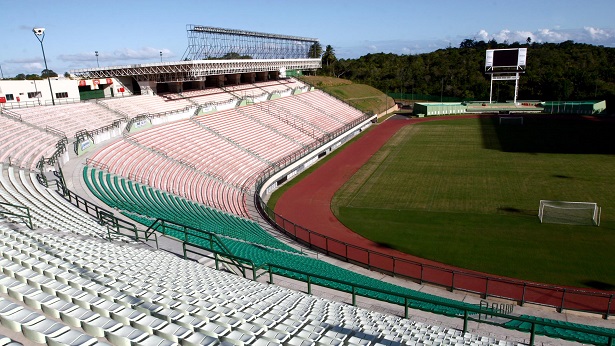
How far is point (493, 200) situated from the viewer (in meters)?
28.1

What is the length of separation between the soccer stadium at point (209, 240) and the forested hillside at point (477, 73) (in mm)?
46911

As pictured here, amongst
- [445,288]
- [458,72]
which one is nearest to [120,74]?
[445,288]

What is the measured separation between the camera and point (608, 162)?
3688cm

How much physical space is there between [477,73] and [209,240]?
96.6 m

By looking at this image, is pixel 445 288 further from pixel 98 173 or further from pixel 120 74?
pixel 120 74

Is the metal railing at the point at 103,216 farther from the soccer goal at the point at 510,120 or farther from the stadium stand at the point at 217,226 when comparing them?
the soccer goal at the point at 510,120

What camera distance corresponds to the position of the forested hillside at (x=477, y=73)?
276ft

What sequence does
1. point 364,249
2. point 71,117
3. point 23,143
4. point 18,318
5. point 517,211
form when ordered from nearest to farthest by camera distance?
point 18,318, point 364,249, point 23,143, point 517,211, point 71,117

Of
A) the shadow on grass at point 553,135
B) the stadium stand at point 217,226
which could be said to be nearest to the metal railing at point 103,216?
the stadium stand at point 217,226

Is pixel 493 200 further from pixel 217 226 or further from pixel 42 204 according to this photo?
pixel 42 204

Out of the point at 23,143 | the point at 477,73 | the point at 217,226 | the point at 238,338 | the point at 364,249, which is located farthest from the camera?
the point at 477,73

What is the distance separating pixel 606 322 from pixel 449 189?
17836 millimetres

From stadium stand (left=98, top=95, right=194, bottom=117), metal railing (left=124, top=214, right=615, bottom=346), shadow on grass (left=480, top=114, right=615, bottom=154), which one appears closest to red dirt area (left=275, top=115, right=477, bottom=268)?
metal railing (left=124, top=214, right=615, bottom=346)

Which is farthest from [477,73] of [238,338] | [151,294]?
[238,338]
